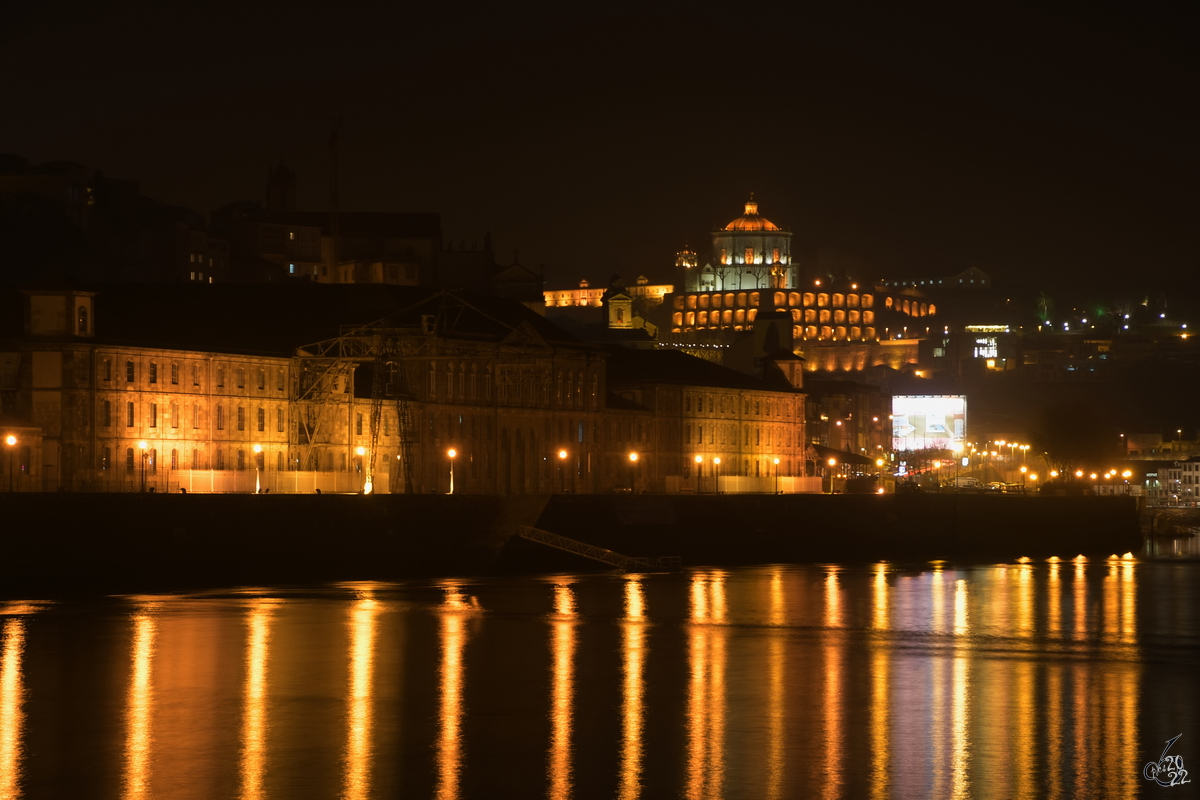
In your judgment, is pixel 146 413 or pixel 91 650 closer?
pixel 91 650

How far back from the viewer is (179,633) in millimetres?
50094

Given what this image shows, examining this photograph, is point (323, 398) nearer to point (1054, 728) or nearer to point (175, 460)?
point (175, 460)

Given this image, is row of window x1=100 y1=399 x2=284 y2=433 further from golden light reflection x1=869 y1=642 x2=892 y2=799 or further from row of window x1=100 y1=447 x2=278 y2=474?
golden light reflection x1=869 y1=642 x2=892 y2=799

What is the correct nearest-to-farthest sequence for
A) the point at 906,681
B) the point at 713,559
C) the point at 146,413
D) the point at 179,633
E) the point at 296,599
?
1. the point at 906,681
2. the point at 179,633
3. the point at 296,599
4. the point at 146,413
5. the point at 713,559

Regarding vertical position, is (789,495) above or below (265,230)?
below

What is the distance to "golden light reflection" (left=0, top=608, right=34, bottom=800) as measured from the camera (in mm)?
30703

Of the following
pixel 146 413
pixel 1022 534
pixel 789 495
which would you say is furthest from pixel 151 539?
pixel 1022 534

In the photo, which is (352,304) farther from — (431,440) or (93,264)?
(93,264)

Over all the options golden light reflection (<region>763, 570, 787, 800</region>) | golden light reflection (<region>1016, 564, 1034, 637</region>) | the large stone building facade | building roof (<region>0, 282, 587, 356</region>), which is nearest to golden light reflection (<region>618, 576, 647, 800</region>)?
golden light reflection (<region>763, 570, 787, 800</region>)

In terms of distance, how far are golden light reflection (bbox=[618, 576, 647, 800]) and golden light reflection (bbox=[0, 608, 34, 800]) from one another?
9662mm


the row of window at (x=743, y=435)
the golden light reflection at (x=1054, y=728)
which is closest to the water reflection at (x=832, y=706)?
the golden light reflection at (x=1054, y=728)

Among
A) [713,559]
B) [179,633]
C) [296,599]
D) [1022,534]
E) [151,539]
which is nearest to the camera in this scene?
[179,633]

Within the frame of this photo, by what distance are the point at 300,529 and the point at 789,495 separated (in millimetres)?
33640

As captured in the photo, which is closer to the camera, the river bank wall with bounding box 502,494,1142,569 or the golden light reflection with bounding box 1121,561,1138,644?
the golden light reflection with bounding box 1121,561,1138,644
